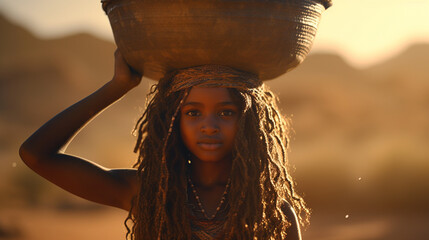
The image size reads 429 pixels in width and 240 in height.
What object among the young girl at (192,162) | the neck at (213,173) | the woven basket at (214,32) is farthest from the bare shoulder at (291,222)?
the woven basket at (214,32)

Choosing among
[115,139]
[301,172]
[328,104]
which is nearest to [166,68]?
[301,172]

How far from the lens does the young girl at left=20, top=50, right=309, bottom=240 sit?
2.68 meters

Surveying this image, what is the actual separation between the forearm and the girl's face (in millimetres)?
390

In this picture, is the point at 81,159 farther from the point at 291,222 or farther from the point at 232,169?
the point at 291,222

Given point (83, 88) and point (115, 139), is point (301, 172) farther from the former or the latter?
point (83, 88)

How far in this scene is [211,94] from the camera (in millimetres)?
2646

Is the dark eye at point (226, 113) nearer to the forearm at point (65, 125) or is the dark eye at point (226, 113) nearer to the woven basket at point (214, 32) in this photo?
the woven basket at point (214, 32)

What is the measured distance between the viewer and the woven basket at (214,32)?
2.40 meters

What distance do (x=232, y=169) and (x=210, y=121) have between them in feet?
0.95

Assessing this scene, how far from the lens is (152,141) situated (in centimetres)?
283

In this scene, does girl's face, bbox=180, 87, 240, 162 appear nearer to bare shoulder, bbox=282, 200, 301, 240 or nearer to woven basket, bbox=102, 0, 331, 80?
woven basket, bbox=102, 0, 331, 80

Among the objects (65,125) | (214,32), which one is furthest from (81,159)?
(214,32)

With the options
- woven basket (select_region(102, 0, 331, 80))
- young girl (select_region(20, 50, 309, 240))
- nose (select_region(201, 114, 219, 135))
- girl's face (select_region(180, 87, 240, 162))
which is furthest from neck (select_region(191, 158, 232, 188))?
woven basket (select_region(102, 0, 331, 80))

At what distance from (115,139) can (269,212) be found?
14277 mm
